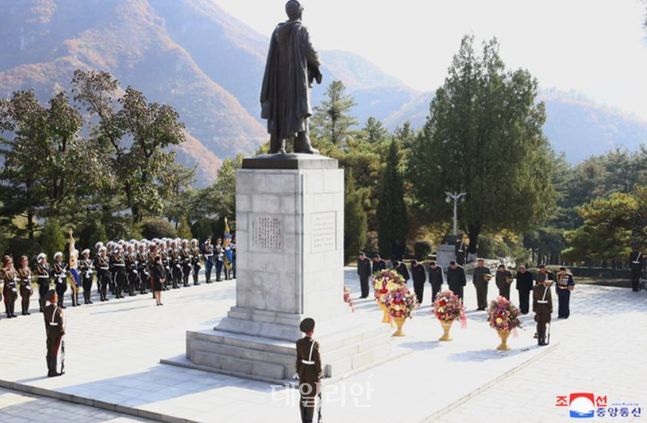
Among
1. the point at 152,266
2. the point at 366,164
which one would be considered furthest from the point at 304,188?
the point at 366,164

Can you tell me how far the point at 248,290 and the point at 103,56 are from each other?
326ft

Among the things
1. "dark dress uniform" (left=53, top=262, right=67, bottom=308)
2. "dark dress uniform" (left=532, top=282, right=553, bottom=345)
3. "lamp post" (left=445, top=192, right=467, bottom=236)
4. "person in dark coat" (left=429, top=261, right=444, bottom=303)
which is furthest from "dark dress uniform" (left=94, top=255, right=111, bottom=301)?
"lamp post" (left=445, top=192, right=467, bottom=236)

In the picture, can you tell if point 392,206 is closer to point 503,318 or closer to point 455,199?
point 455,199

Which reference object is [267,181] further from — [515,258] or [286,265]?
[515,258]

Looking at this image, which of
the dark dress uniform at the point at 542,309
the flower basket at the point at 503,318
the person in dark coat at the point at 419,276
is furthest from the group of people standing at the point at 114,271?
the dark dress uniform at the point at 542,309

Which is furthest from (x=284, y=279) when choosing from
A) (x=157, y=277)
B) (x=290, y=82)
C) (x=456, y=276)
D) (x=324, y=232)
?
(x=157, y=277)

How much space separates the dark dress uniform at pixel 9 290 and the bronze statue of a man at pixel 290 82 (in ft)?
28.4

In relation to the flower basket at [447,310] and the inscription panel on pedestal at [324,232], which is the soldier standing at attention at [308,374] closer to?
the inscription panel on pedestal at [324,232]

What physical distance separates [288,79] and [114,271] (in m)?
10.2

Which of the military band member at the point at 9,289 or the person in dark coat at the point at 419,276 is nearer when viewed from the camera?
the military band member at the point at 9,289

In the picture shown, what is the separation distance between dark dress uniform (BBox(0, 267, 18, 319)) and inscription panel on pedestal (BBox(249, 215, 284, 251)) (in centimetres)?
832

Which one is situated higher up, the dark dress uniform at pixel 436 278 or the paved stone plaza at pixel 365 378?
the dark dress uniform at pixel 436 278

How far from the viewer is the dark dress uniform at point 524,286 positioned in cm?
1761

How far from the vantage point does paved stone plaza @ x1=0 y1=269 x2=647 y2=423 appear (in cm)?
973
